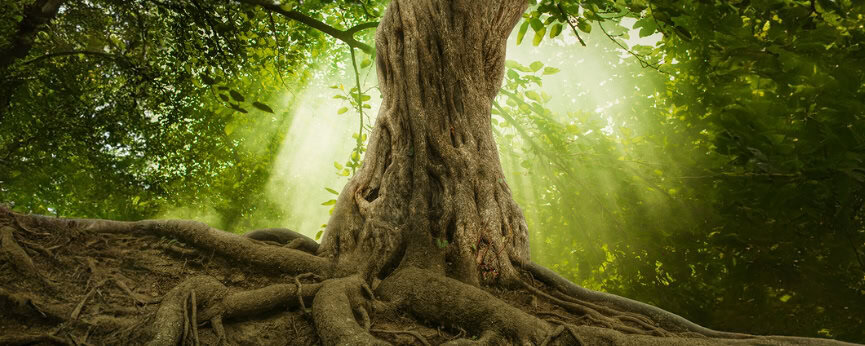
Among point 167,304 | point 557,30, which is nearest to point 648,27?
point 557,30

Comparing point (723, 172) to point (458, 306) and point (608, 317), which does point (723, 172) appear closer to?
point (608, 317)

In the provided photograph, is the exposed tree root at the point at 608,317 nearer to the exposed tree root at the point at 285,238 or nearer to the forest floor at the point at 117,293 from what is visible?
the forest floor at the point at 117,293

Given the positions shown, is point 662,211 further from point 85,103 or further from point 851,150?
point 85,103

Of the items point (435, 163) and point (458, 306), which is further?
point (435, 163)

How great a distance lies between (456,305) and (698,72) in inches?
165

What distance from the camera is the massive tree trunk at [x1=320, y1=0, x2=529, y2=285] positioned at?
9.67 feet

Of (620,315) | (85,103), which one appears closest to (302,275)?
Answer: (620,315)

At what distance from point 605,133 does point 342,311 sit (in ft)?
22.2

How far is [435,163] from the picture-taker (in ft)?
11.0

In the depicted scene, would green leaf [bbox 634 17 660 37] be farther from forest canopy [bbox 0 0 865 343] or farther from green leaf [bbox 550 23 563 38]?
green leaf [bbox 550 23 563 38]

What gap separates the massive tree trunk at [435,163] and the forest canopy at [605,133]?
742mm

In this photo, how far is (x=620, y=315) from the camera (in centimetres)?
273

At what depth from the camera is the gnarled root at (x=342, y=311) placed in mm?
1946

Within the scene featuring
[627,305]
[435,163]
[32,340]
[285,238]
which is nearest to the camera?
[32,340]
